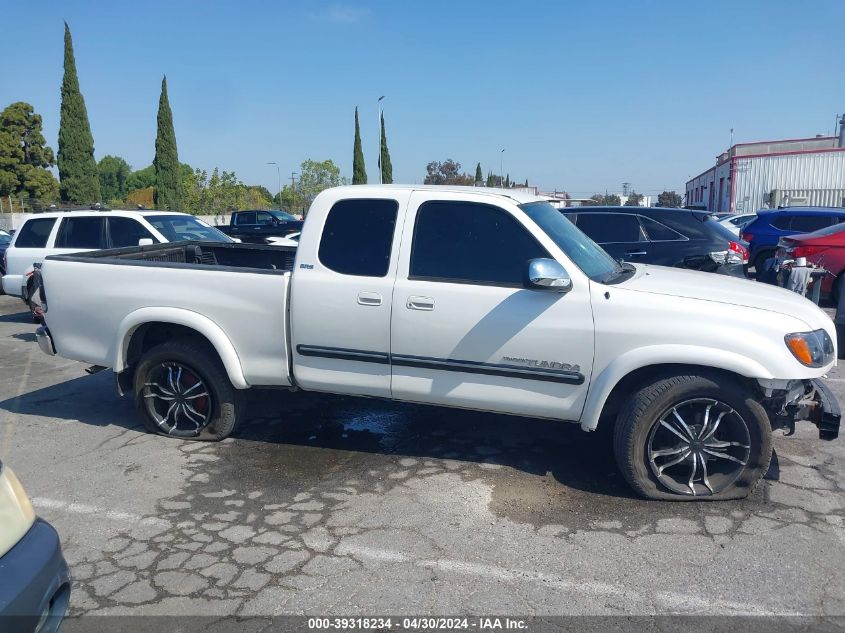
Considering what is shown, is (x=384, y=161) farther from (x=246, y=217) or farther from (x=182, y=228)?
(x=182, y=228)

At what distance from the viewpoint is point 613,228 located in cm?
1038

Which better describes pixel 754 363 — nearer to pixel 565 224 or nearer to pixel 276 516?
pixel 565 224

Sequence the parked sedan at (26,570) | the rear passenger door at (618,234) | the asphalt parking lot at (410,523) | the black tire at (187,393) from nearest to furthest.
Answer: the parked sedan at (26,570)
the asphalt parking lot at (410,523)
the black tire at (187,393)
the rear passenger door at (618,234)

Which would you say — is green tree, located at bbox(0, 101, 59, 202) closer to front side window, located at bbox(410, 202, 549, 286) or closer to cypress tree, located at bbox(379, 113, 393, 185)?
cypress tree, located at bbox(379, 113, 393, 185)

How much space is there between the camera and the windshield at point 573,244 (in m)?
4.54

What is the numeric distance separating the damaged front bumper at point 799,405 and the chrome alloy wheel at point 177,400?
13.1ft

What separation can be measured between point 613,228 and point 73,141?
114 feet

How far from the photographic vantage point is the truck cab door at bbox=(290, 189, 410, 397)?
4.66 meters

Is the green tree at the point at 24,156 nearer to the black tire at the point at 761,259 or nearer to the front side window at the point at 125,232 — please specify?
the front side window at the point at 125,232

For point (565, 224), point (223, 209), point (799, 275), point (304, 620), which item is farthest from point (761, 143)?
point (304, 620)

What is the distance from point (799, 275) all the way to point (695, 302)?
17.0 ft

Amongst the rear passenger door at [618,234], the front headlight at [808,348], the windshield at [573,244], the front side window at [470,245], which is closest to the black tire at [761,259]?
the rear passenger door at [618,234]

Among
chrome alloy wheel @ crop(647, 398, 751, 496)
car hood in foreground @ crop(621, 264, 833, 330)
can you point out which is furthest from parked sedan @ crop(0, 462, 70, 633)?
car hood in foreground @ crop(621, 264, 833, 330)

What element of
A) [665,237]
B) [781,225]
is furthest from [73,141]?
[665,237]
